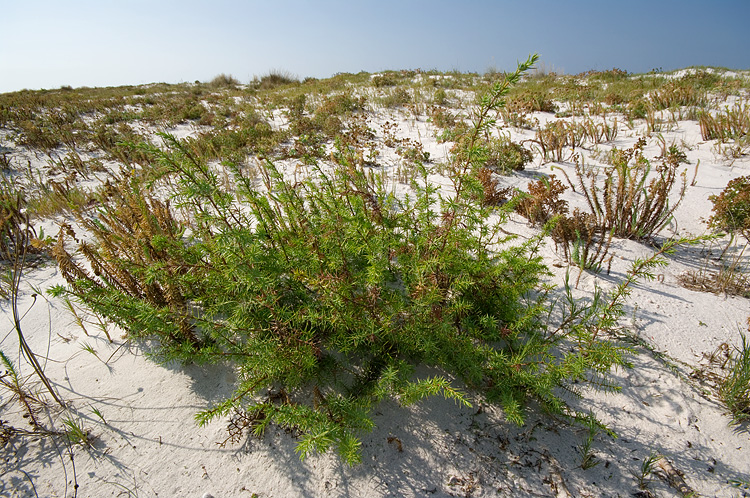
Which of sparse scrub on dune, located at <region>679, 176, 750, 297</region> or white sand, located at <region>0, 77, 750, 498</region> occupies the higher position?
sparse scrub on dune, located at <region>679, 176, 750, 297</region>

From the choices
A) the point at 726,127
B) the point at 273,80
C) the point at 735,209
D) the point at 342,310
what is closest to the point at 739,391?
the point at 342,310

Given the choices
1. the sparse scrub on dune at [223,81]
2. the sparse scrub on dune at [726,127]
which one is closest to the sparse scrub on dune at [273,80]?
the sparse scrub on dune at [223,81]

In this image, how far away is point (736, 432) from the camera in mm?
1931

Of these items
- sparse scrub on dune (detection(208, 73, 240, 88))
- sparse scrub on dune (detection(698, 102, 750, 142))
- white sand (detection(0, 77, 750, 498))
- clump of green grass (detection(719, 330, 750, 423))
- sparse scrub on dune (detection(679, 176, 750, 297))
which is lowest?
white sand (detection(0, 77, 750, 498))

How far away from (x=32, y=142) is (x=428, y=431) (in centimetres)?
1106

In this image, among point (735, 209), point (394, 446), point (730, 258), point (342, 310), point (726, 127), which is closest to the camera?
point (342, 310)

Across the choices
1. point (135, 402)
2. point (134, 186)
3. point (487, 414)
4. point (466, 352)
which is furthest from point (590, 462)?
point (134, 186)

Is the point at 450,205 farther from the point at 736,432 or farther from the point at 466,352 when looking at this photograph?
the point at 736,432

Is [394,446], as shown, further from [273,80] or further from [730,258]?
[273,80]

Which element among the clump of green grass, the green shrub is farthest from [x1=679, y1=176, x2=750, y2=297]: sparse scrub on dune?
the clump of green grass

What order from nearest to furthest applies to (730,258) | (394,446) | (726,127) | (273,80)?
(394,446) → (730,258) → (726,127) → (273,80)

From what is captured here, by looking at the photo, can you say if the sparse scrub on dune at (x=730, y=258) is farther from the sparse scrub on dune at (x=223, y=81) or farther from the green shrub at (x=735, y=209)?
the sparse scrub on dune at (x=223, y=81)

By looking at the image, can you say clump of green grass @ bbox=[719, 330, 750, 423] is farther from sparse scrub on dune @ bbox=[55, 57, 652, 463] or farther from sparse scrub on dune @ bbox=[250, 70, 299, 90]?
sparse scrub on dune @ bbox=[250, 70, 299, 90]

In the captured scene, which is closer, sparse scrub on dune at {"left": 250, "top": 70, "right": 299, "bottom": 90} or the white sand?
the white sand
